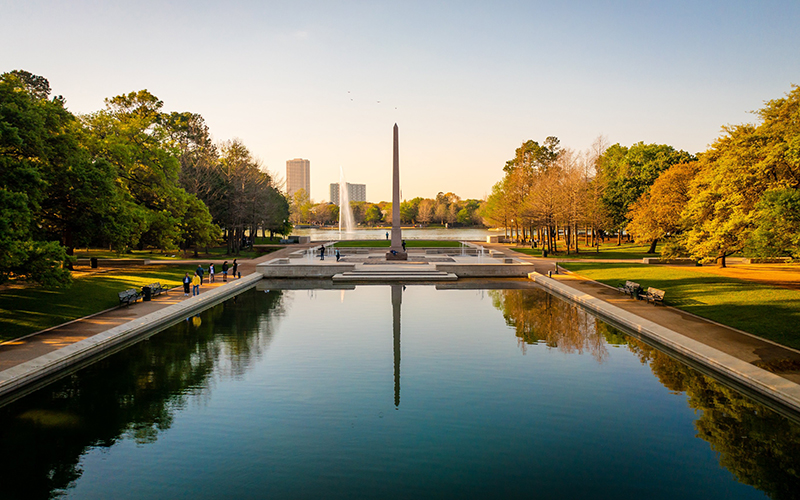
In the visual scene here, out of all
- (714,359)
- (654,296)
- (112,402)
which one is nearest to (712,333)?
(714,359)

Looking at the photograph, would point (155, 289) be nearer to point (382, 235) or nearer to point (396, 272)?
point (396, 272)

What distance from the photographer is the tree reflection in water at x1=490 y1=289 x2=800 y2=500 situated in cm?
967

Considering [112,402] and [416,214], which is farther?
[416,214]

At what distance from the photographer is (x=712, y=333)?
1931cm

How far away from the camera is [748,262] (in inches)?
1686

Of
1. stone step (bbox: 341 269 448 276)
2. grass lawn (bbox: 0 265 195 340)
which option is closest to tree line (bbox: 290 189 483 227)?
stone step (bbox: 341 269 448 276)

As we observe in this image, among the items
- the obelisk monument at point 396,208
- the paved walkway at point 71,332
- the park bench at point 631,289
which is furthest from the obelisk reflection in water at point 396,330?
the park bench at point 631,289

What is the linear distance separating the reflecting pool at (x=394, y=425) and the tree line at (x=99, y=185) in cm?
643

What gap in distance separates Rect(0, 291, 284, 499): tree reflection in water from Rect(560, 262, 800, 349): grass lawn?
18.7 meters

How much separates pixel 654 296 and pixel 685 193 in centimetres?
2629

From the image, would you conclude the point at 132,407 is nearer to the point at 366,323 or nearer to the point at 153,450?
the point at 153,450

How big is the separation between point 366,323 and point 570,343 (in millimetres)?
8673

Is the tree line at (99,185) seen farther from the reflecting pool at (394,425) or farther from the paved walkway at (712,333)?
the paved walkway at (712,333)

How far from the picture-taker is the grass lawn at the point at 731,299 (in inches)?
765
